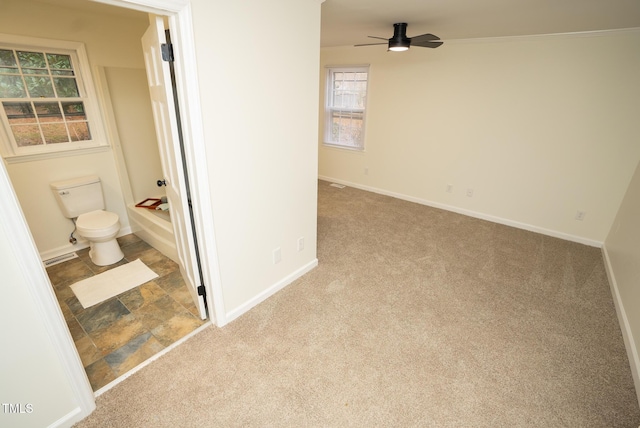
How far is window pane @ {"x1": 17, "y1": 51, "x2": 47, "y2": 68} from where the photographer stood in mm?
2520

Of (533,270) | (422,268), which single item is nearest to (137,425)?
(422,268)

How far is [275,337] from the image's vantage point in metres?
2.02

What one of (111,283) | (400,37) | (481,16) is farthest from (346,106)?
(111,283)

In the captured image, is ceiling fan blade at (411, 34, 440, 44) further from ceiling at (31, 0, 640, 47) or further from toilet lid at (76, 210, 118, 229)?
toilet lid at (76, 210, 118, 229)

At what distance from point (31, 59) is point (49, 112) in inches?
17.4

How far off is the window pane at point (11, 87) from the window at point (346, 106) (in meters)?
3.92

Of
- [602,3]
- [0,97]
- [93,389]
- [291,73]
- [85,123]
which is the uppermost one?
[602,3]

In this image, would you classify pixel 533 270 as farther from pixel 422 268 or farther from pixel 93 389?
pixel 93 389

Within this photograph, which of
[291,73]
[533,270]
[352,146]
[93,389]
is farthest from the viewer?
[352,146]

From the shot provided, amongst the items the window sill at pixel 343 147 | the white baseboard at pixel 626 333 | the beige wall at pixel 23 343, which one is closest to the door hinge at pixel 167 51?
the beige wall at pixel 23 343

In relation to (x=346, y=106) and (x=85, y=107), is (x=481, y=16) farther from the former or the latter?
(x=85, y=107)

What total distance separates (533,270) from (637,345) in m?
1.04

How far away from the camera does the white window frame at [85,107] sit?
2486 mm

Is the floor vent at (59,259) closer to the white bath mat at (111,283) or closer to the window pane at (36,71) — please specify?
the white bath mat at (111,283)
